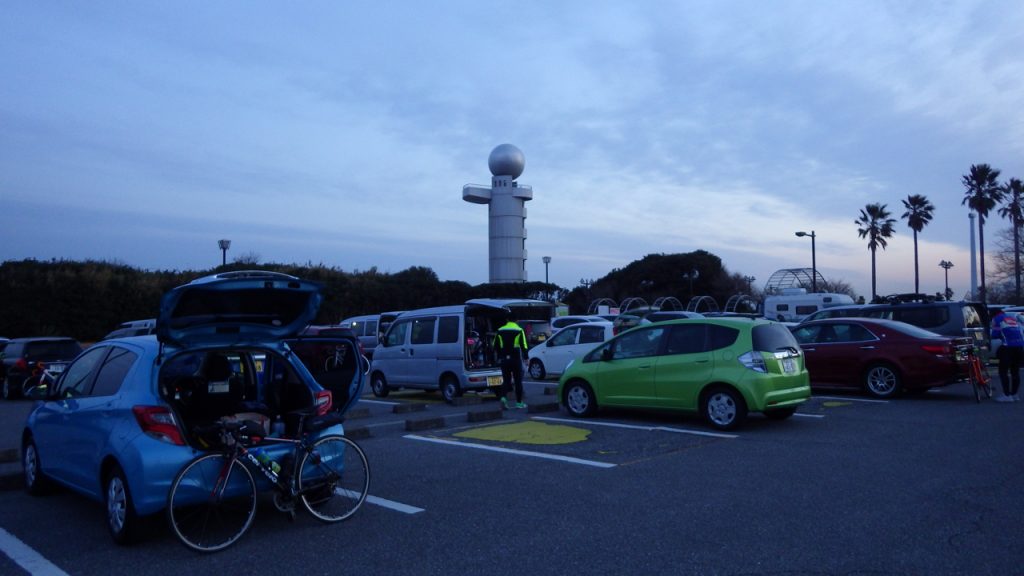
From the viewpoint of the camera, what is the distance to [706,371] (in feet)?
35.3

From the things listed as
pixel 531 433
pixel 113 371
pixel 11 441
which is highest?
→ pixel 113 371

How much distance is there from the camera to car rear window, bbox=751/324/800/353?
34.9ft

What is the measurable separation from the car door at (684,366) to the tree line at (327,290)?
16221 mm

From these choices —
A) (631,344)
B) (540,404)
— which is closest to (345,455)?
(631,344)

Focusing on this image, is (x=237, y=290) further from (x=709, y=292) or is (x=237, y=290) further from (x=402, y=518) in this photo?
(x=709, y=292)

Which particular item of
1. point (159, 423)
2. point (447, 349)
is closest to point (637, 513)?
point (159, 423)

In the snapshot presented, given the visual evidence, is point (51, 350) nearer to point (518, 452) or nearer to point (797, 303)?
point (518, 452)

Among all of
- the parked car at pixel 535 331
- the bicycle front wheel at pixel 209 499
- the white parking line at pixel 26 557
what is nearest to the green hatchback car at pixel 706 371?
the bicycle front wheel at pixel 209 499

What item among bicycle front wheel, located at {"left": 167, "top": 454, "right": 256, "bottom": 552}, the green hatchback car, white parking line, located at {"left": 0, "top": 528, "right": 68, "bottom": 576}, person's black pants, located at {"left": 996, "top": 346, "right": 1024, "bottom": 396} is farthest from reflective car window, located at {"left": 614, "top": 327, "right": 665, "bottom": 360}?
white parking line, located at {"left": 0, "top": 528, "right": 68, "bottom": 576}

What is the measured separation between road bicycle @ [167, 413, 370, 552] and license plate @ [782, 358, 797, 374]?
6566 mm

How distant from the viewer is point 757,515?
6242 millimetres

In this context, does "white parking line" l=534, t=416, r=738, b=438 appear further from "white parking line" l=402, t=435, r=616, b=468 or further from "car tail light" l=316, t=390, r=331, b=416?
"car tail light" l=316, t=390, r=331, b=416

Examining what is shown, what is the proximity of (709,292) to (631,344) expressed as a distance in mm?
56010

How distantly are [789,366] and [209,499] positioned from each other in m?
8.03
